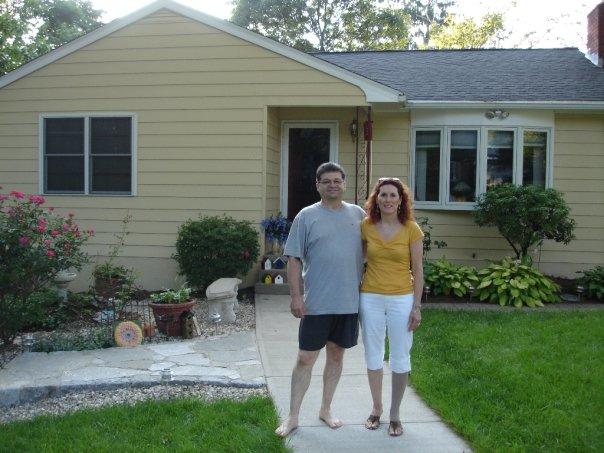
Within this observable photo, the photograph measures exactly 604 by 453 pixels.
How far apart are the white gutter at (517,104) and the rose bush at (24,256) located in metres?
5.60

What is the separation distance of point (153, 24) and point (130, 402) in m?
6.55

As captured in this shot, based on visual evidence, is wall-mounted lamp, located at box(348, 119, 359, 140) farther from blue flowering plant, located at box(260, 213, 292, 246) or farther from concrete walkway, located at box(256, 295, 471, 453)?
concrete walkway, located at box(256, 295, 471, 453)

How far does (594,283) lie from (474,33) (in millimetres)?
24796

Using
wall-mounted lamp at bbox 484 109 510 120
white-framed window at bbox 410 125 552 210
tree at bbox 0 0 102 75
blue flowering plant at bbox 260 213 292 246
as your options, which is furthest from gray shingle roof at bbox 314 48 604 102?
tree at bbox 0 0 102 75

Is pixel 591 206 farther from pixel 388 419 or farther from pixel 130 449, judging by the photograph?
pixel 130 449

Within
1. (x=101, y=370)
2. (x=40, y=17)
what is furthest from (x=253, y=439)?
(x=40, y=17)

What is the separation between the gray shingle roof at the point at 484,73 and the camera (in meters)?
10.1

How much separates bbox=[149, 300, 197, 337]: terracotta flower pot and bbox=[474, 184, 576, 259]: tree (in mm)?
4775

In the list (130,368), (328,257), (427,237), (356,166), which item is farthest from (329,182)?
(356,166)

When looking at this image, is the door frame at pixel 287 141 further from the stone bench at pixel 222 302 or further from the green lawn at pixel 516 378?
the green lawn at pixel 516 378

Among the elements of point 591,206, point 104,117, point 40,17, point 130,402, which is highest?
point 40,17

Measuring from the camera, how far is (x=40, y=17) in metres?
29.2

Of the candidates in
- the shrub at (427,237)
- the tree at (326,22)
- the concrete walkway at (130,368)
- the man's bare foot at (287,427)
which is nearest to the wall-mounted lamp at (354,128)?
the shrub at (427,237)

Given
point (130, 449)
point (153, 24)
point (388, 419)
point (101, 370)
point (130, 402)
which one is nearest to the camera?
point (130, 449)
